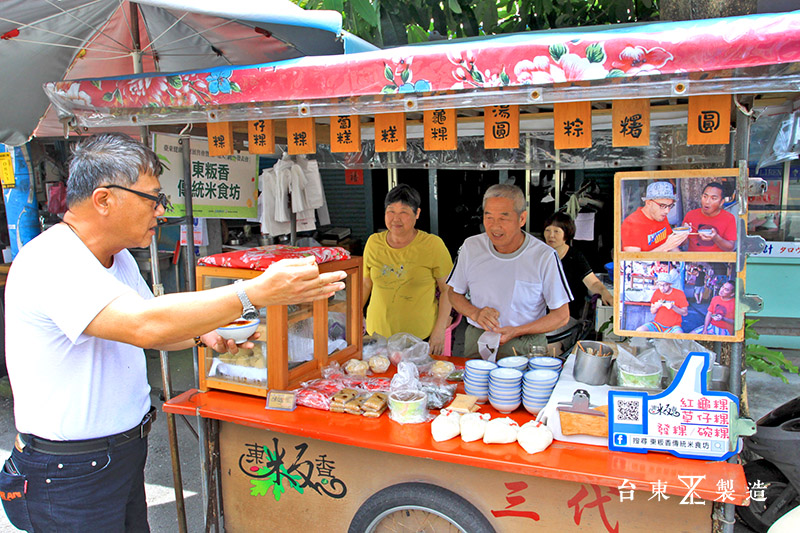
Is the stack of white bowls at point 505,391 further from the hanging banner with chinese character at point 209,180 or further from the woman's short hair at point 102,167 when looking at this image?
the hanging banner with chinese character at point 209,180

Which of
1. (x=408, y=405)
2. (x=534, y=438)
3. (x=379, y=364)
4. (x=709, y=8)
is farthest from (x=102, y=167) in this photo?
(x=709, y=8)

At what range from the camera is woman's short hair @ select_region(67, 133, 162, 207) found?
1.68 m

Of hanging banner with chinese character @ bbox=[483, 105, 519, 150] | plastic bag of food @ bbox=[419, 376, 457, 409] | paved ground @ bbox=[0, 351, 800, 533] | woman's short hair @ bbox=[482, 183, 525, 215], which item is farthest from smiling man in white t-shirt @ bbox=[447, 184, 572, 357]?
paved ground @ bbox=[0, 351, 800, 533]

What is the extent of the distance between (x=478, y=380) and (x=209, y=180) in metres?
2.35

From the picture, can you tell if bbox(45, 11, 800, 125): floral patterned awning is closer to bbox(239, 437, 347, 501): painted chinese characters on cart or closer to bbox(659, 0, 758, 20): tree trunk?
bbox(659, 0, 758, 20): tree trunk

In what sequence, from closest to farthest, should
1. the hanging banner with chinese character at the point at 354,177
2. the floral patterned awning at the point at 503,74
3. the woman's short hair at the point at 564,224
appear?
the floral patterned awning at the point at 503,74 < the woman's short hair at the point at 564,224 < the hanging banner with chinese character at the point at 354,177

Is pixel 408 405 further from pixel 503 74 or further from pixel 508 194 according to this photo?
pixel 508 194

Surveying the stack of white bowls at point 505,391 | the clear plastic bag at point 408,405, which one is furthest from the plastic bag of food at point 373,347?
the stack of white bowls at point 505,391

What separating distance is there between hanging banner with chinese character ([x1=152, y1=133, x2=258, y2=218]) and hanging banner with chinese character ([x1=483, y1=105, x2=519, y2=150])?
6.39 ft

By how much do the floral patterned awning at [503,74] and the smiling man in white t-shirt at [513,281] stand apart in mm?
1247

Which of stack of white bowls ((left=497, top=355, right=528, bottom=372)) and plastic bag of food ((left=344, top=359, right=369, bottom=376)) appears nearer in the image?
stack of white bowls ((left=497, top=355, right=528, bottom=372))

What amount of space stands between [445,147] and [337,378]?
1.29m

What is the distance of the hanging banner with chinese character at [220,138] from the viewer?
280 cm

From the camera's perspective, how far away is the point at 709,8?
2.87 meters
